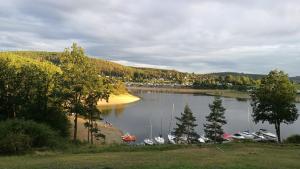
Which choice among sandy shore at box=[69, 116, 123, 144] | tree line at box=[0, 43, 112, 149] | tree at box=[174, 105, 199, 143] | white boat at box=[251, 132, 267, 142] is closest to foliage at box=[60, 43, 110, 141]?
tree line at box=[0, 43, 112, 149]

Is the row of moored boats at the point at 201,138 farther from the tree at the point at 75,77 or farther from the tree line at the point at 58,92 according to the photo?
the tree at the point at 75,77

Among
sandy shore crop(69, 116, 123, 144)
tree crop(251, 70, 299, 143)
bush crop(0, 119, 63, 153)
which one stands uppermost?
tree crop(251, 70, 299, 143)

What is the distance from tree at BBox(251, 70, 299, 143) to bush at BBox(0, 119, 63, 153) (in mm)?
27986

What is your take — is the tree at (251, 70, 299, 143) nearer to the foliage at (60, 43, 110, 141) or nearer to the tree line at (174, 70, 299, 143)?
the tree line at (174, 70, 299, 143)

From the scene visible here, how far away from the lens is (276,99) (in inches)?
1866

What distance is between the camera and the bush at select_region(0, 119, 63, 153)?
26.2 m

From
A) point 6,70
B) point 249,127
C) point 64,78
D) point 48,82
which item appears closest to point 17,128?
point 64,78

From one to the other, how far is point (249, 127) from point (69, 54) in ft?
190

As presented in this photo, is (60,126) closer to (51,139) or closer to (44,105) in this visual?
(44,105)

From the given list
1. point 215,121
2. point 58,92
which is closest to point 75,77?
point 58,92

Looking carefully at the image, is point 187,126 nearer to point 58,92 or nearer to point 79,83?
point 79,83

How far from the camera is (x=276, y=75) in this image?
4944 cm

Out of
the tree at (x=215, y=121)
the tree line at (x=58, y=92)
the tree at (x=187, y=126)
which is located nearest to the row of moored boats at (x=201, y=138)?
the tree at (x=187, y=126)

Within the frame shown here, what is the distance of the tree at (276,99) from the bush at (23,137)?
2799cm
